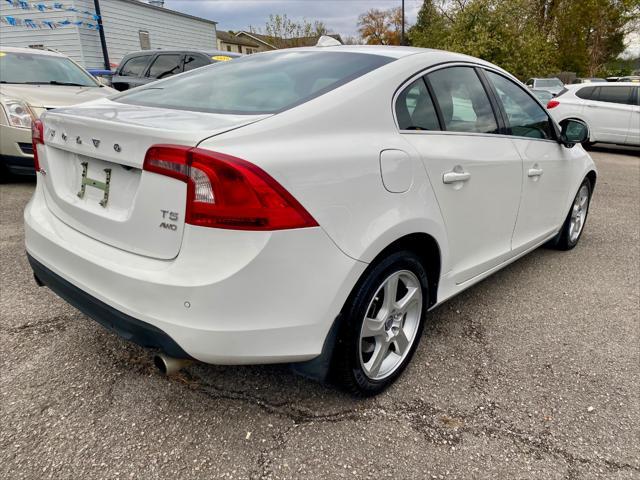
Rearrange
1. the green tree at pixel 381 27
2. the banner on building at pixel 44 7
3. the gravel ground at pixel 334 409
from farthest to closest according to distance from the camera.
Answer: the green tree at pixel 381 27 < the banner on building at pixel 44 7 < the gravel ground at pixel 334 409

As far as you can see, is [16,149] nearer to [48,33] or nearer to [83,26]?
[83,26]

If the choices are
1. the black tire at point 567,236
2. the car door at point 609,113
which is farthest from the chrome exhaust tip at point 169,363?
the car door at point 609,113

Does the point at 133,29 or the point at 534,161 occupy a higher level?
the point at 133,29

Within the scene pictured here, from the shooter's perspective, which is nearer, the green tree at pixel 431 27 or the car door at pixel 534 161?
the car door at pixel 534 161

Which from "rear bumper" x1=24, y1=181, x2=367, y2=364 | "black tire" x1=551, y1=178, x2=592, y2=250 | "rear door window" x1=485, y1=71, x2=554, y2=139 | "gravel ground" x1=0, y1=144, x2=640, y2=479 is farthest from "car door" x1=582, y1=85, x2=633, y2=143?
"rear bumper" x1=24, y1=181, x2=367, y2=364

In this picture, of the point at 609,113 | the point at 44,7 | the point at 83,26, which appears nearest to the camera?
the point at 609,113

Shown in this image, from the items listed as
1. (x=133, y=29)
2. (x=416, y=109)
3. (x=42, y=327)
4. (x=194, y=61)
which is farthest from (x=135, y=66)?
(x=133, y=29)

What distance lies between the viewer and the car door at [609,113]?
1037cm

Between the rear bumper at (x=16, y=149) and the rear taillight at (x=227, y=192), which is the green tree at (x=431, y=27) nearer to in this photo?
the rear bumper at (x=16, y=149)

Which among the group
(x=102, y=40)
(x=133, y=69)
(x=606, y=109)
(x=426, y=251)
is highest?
(x=102, y=40)

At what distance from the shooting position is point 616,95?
10492 mm

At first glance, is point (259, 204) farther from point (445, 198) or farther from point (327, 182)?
point (445, 198)

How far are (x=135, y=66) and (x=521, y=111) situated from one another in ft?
26.2

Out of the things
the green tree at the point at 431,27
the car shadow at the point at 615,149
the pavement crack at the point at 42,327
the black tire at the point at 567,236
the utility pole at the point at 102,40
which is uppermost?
the green tree at the point at 431,27
